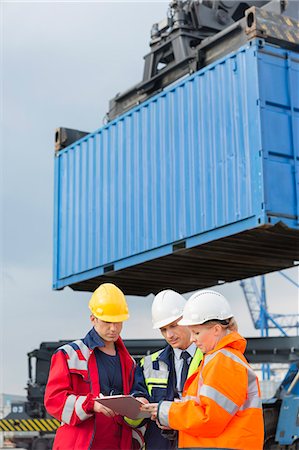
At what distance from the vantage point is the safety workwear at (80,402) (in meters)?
3.66

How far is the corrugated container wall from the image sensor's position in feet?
26.6

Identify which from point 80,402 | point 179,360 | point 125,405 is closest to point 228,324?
point 125,405

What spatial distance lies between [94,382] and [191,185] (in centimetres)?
538

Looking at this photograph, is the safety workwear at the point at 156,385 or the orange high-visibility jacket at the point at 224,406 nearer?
the orange high-visibility jacket at the point at 224,406

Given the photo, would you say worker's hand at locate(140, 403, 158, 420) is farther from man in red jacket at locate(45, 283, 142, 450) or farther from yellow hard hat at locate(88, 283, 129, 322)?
yellow hard hat at locate(88, 283, 129, 322)

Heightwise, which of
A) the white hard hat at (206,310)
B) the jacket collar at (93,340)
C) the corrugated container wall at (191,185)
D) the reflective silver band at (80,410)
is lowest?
the reflective silver band at (80,410)

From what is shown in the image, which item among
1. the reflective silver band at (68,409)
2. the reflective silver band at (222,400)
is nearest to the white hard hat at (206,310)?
the reflective silver band at (222,400)

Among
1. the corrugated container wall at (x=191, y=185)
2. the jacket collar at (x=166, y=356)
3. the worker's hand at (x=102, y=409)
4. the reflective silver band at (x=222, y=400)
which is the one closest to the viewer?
the reflective silver band at (x=222, y=400)

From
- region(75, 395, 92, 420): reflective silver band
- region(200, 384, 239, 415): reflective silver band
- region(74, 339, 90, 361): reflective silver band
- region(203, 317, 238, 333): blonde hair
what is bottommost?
region(75, 395, 92, 420): reflective silver band

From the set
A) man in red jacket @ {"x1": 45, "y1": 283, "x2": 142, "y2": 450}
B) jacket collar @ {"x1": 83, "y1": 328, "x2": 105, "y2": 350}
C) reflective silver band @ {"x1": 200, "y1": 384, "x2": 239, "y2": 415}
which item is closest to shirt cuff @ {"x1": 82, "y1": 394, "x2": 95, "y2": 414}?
man in red jacket @ {"x1": 45, "y1": 283, "x2": 142, "y2": 450}

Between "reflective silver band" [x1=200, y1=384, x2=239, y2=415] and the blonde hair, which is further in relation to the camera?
the blonde hair

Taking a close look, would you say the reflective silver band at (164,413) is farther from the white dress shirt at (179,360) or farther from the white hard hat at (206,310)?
the white dress shirt at (179,360)

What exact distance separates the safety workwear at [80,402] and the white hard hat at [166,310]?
14.3 inches

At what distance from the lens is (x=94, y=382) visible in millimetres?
3805
